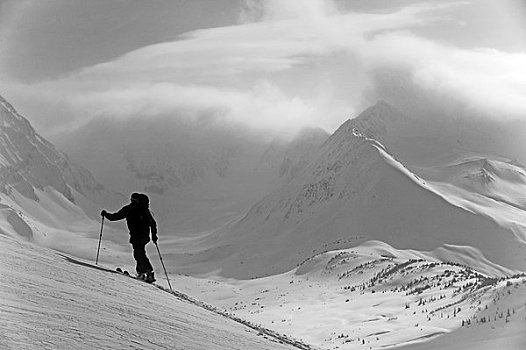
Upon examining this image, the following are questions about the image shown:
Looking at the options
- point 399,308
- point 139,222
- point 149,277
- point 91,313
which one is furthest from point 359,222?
point 91,313

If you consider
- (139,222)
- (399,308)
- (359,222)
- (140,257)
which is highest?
(359,222)

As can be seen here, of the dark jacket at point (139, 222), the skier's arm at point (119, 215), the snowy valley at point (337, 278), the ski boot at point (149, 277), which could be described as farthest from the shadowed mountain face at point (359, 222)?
the skier's arm at point (119, 215)

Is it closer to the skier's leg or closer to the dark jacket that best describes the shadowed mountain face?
the skier's leg

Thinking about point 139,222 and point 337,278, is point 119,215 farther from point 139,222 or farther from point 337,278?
point 337,278

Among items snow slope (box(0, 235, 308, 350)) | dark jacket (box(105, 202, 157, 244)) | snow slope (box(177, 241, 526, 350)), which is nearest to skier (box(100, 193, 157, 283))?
dark jacket (box(105, 202, 157, 244))

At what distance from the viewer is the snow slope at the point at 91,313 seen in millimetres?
8883

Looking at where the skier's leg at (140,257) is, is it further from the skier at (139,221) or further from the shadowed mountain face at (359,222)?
the shadowed mountain face at (359,222)

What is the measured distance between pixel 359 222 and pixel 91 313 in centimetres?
12780

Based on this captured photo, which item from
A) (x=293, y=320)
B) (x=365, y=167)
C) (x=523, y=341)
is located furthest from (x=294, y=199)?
(x=523, y=341)

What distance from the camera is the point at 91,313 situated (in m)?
10.2

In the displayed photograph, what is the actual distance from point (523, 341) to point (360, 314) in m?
19.3

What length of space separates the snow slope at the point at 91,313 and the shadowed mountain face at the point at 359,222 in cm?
10052

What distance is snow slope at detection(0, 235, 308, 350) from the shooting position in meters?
8.88

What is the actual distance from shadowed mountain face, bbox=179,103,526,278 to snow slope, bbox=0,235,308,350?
3958 inches
